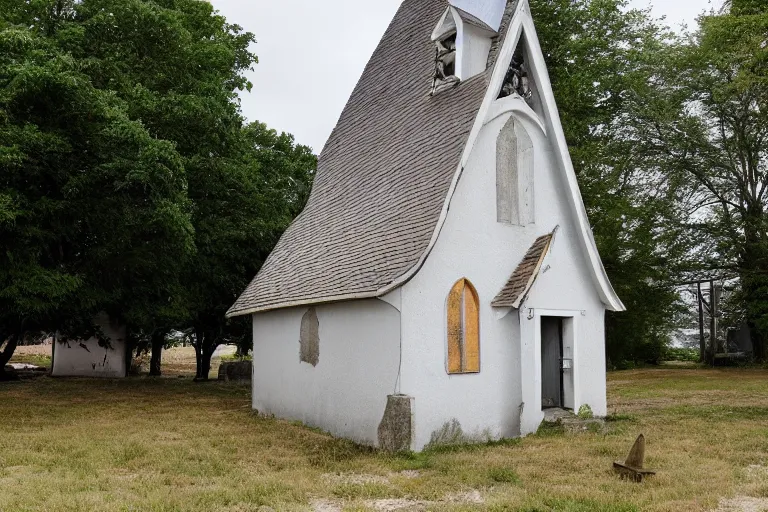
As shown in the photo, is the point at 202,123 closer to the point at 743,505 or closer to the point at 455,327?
the point at 455,327

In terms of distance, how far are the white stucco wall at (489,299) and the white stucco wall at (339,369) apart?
21.1 inches

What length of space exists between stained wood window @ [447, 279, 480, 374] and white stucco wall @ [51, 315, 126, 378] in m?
25.5

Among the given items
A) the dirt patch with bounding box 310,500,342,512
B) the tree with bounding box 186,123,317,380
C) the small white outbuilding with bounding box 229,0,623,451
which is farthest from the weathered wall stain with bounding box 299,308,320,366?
the tree with bounding box 186,123,317,380

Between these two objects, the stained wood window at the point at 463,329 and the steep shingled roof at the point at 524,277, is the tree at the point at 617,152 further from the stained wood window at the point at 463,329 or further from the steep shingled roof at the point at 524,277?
the stained wood window at the point at 463,329

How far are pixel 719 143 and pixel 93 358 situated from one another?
30707 millimetres

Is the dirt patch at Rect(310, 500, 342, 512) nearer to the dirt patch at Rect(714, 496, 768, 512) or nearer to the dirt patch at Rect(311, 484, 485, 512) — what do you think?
the dirt patch at Rect(311, 484, 485, 512)

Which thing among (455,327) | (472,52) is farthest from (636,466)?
(472,52)

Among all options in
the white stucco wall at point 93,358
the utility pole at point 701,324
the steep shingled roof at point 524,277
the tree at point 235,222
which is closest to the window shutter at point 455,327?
the steep shingled roof at point 524,277

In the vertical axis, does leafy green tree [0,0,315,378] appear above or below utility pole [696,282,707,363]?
above

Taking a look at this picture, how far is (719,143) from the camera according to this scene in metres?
33.8

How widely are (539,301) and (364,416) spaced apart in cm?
377

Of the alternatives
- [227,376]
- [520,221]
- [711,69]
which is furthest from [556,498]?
[711,69]

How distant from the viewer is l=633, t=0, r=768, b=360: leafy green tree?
107ft

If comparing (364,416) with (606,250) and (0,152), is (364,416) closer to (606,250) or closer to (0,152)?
(0,152)
